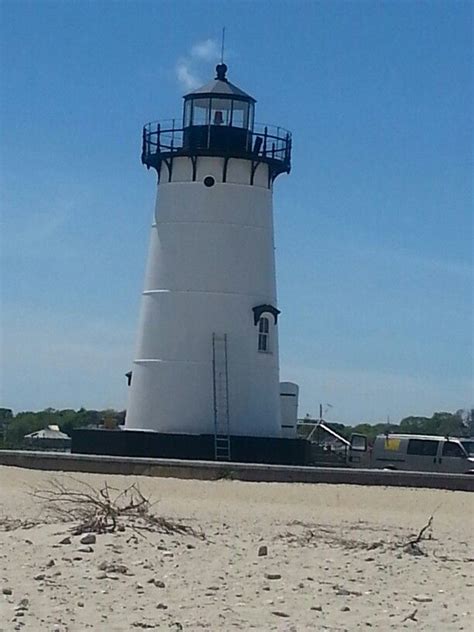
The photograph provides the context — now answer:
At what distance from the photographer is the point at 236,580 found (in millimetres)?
12984

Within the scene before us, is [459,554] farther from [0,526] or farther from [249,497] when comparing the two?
[249,497]

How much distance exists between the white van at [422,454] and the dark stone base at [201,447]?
6.86ft

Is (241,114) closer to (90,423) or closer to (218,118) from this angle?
(218,118)

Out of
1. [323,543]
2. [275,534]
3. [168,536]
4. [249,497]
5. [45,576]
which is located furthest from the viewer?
A: [249,497]

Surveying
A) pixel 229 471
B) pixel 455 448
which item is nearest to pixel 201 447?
pixel 229 471

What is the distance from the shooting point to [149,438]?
32.5 meters

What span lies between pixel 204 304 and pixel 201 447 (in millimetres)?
3609

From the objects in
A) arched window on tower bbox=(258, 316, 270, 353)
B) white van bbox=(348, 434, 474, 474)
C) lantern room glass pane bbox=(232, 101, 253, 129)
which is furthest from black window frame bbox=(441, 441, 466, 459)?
lantern room glass pane bbox=(232, 101, 253, 129)

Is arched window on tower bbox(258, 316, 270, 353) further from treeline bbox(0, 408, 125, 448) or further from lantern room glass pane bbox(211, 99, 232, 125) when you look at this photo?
treeline bbox(0, 408, 125, 448)

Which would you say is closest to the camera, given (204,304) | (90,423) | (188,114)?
Answer: (204,304)

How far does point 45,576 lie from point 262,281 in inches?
854

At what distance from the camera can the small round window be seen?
111 ft

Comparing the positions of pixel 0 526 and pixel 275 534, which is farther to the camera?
pixel 275 534

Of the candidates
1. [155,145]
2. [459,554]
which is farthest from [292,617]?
[155,145]
